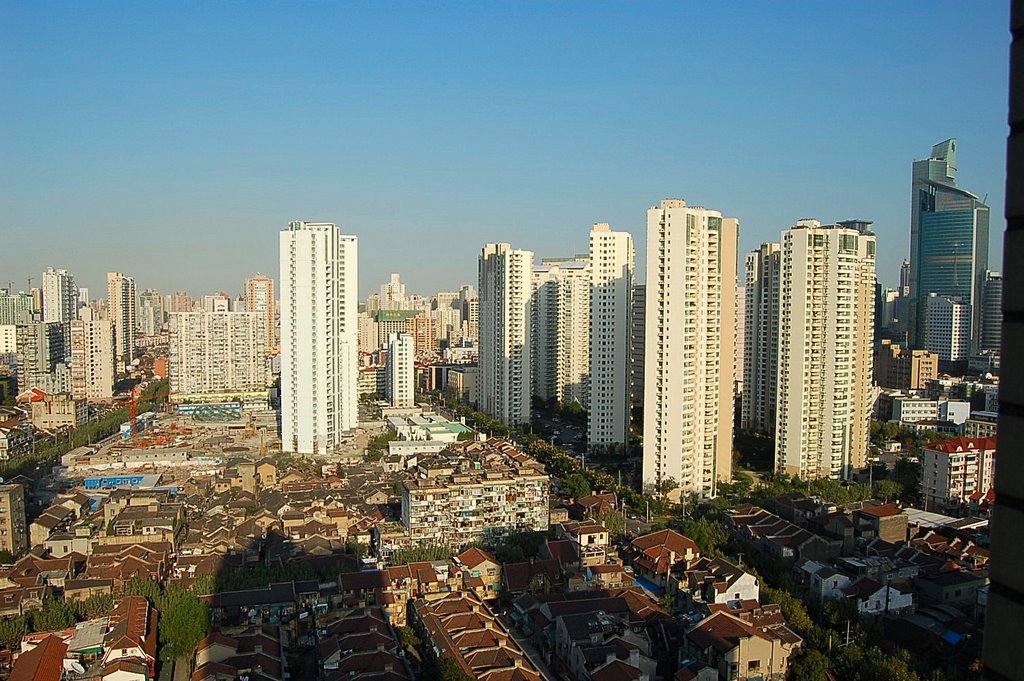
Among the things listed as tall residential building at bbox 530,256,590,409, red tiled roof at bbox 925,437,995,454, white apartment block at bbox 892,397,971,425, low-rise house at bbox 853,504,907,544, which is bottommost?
low-rise house at bbox 853,504,907,544

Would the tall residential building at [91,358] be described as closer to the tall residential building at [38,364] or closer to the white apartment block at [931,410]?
the tall residential building at [38,364]

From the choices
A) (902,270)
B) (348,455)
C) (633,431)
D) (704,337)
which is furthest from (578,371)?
(902,270)

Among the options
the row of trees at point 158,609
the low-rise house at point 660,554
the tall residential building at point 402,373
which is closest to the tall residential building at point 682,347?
the low-rise house at point 660,554

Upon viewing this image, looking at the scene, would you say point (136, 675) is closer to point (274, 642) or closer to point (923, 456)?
point (274, 642)

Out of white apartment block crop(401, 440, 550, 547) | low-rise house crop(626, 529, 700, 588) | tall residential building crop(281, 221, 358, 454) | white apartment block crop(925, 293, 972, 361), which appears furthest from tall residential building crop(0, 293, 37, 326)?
white apartment block crop(925, 293, 972, 361)

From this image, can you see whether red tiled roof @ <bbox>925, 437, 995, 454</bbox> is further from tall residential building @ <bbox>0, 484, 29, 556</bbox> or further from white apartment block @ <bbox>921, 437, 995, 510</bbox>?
tall residential building @ <bbox>0, 484, 29, 556</bbox>

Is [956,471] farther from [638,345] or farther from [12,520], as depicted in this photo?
[12,520]
